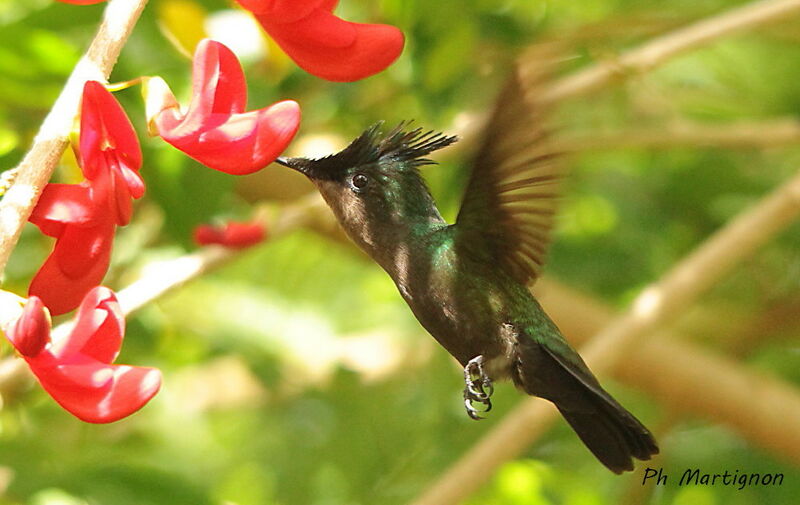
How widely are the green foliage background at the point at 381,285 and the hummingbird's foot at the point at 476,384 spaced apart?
2.12 ft

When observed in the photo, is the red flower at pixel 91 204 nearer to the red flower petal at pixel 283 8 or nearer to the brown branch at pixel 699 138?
the red flower petal at pixel 283 8

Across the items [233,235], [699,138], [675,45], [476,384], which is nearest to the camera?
[476,384]

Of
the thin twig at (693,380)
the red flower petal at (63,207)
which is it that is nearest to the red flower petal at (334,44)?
the red flower petal at (63,207)

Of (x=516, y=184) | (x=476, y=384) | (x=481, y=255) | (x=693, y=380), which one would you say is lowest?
(x=693, y=380)

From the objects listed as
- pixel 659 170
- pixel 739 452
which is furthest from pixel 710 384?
pixel 659 170

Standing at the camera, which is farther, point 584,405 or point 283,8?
point 584,405

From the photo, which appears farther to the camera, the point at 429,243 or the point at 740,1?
the point at 740,1

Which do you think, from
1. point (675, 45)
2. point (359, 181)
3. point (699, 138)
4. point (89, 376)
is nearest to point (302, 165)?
point (359, 181)

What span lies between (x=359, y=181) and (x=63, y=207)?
482 mm

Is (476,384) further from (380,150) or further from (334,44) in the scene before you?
(334,44)

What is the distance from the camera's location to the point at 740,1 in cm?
291

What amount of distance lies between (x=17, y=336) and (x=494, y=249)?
78 cm

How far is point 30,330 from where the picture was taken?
109 centimetres

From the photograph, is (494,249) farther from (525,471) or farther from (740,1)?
(740,1)
